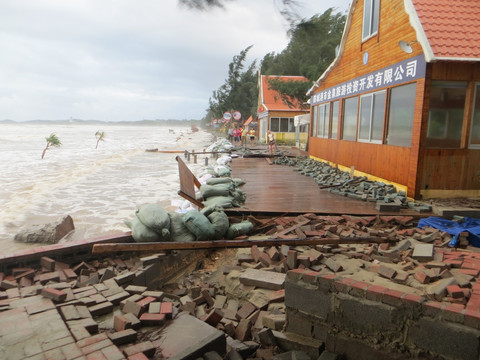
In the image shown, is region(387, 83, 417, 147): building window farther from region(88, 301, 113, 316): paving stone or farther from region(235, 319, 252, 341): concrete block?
region(88, 301, 113, 316): paving stone

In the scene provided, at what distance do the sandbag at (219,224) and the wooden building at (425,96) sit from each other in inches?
155

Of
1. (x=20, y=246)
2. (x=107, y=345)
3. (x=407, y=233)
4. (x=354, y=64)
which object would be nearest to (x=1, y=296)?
(x=107, y=345)

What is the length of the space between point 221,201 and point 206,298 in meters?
2.67

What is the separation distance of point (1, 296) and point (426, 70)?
7.16 metres

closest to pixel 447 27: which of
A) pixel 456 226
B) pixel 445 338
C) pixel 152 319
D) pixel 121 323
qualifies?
pixel 456 226

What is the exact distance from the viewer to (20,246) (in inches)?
243

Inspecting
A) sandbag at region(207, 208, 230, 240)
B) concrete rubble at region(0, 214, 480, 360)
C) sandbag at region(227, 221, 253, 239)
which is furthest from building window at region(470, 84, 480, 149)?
sandbag at region(207, 208, 230, 240)

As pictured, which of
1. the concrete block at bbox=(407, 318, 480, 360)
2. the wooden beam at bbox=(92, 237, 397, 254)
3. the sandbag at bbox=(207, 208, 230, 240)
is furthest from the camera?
the sandbag at bbox=(207, 208, 230, 240)

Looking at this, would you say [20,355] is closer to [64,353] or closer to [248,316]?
[64,353]

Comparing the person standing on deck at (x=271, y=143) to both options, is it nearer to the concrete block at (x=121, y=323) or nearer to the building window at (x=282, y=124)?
the building window at (x=282, y=124)

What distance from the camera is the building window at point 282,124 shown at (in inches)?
1074

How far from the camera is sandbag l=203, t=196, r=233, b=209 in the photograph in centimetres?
590

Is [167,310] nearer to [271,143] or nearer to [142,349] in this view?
[142,349]

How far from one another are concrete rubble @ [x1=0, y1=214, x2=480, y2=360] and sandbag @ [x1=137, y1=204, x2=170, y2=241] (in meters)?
0.41
